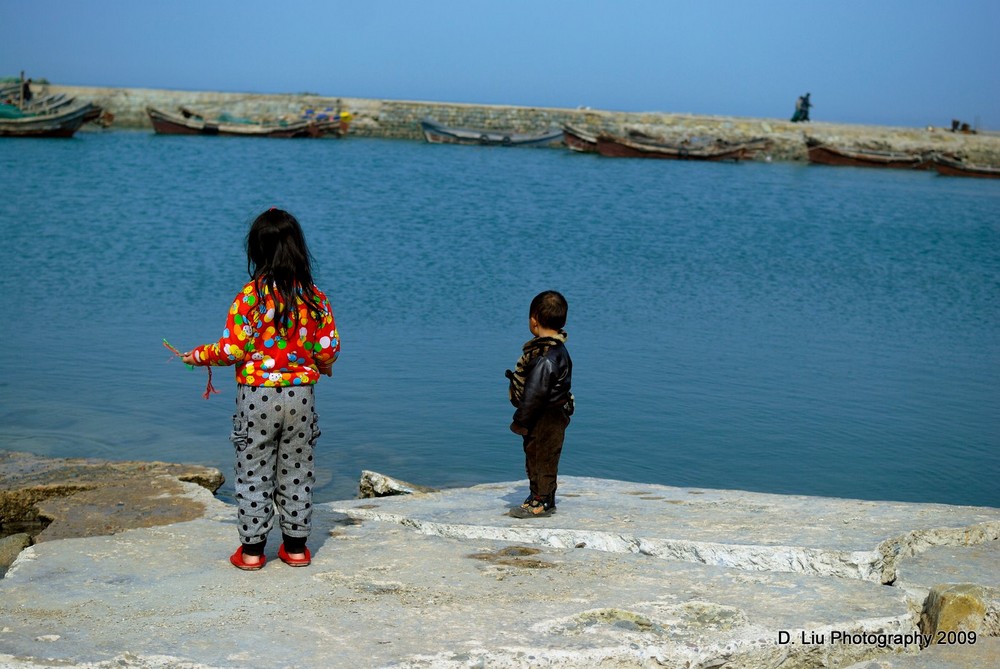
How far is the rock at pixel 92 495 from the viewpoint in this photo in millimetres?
5027

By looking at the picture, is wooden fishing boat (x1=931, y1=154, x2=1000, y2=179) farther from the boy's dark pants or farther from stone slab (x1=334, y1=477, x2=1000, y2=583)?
the boy's dark pants

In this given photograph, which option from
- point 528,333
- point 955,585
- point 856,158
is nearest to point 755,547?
point 955,585

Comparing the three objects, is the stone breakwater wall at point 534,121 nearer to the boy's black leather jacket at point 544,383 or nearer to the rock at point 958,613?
the boy's black leather jacket at point 544,383

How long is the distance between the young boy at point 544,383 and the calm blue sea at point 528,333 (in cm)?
284

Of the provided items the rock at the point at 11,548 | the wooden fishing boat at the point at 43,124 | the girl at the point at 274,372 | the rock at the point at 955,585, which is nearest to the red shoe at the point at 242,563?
the girl at the point at 274,372

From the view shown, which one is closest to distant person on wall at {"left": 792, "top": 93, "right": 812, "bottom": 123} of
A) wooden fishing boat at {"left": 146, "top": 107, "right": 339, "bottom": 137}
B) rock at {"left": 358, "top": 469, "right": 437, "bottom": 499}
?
wooden fishing boat at {"left": 146, "top": 107, "right": 339, "bottom": 137}

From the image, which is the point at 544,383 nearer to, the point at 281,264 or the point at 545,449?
the point at 545,449

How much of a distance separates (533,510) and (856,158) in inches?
1984

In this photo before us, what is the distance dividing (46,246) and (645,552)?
52.6ft

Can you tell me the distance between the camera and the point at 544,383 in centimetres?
470

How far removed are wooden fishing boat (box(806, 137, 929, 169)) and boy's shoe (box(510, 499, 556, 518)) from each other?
49.7 metres

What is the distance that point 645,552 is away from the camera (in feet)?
14.4

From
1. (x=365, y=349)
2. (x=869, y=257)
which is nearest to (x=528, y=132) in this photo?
(x=869, y=257)

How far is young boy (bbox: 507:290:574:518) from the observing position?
15.4 feet
